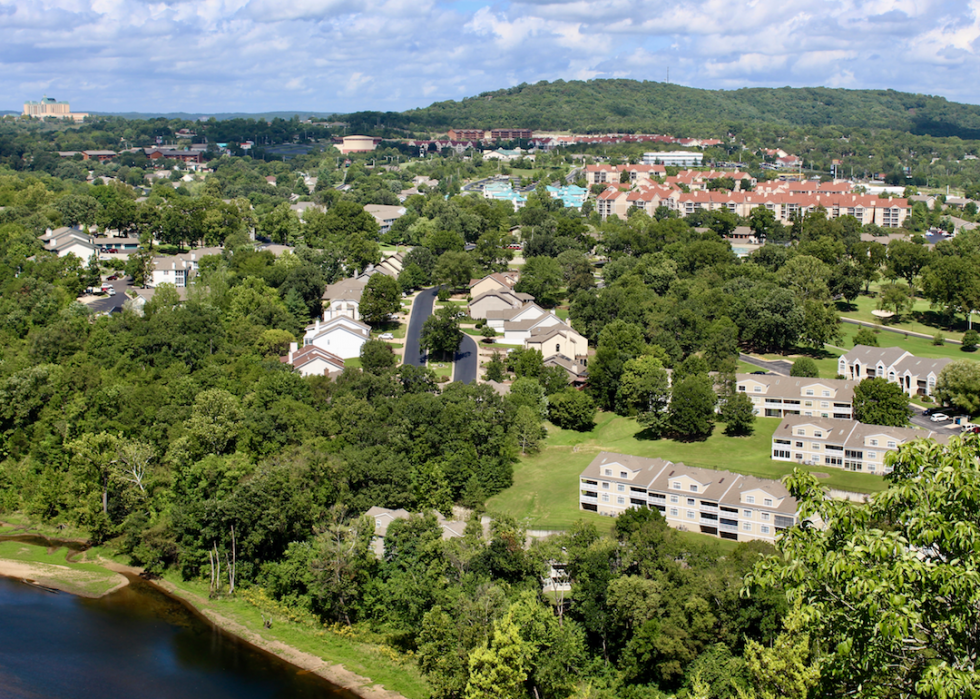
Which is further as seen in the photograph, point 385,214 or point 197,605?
point 385,214

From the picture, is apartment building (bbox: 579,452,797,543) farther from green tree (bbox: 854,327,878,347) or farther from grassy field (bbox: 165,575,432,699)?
green tree (bbox: 854,327,878,347)

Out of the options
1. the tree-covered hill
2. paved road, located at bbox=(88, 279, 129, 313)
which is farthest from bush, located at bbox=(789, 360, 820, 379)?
the tree-covered hill

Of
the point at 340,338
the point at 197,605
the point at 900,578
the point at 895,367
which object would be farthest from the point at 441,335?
the point at 900,578

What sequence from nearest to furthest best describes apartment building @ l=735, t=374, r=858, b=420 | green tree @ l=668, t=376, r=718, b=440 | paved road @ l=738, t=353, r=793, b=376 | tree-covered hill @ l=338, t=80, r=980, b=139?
green tree @ l=668, t=376, r=718, b=440
apartment building @ l=735, t=374, r=858, b=420
paved road @ l=738, t=353, r=793, b=376
tree-covered hill @ l=338, t=80, r=980, b=139

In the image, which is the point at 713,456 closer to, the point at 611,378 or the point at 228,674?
the point at 611,378

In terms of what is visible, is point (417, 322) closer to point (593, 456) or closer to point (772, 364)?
point (593, 456)

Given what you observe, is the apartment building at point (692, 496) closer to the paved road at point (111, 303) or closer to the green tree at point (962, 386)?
the green tree at point (962, 386)

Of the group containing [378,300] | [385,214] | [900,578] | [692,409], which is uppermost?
[900,578]
